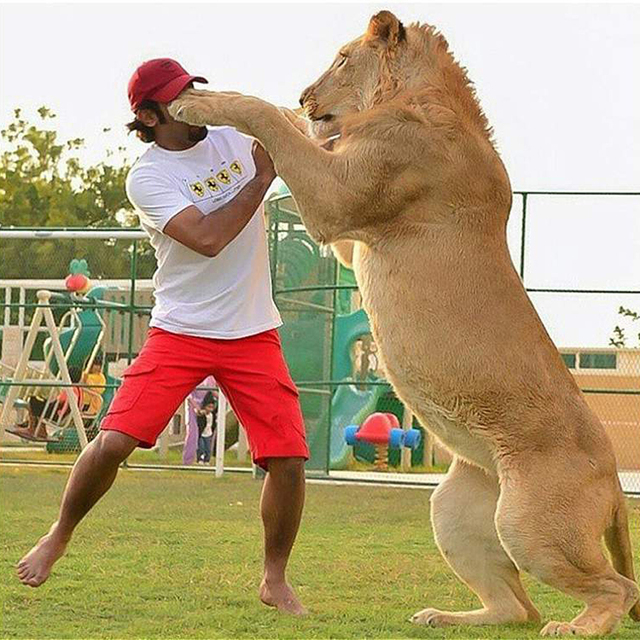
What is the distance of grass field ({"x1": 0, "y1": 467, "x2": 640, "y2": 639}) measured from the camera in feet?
18.7

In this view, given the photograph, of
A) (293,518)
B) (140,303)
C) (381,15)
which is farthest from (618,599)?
(140,303)

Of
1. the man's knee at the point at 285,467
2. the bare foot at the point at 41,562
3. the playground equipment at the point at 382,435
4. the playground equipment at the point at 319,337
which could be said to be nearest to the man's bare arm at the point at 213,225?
the man's knee at the point at 285,467

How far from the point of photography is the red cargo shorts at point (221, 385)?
5863mm

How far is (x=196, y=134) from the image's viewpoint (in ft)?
19.9

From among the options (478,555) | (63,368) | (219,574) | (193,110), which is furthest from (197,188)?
(63,368)

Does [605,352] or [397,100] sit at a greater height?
[397,100]

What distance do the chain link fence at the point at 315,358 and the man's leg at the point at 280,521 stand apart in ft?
27.1

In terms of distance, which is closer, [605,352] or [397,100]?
[397,100]

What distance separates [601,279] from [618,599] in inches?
392

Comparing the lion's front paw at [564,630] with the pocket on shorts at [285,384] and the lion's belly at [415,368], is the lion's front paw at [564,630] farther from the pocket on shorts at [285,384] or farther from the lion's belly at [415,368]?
the pocket on shorts at [285,384]

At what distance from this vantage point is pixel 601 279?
15.1 metres

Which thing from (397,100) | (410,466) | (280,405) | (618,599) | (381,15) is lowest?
(410,466)

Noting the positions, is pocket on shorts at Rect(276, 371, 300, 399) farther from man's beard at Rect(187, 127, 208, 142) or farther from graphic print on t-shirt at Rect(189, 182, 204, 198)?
man's beard at Rect(187, 127, 208, 142)

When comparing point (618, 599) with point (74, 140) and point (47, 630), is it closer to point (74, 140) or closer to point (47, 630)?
point (47, 630)
